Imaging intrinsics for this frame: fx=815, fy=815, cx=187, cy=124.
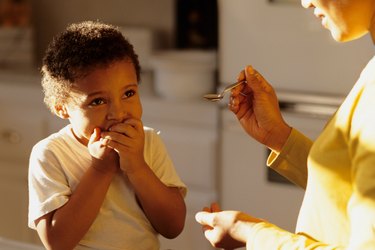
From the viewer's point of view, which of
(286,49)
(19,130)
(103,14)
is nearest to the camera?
(286,49)

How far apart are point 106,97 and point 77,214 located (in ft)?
0.65

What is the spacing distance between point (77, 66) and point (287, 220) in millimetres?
1386

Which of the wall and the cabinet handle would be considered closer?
the cabinet handle

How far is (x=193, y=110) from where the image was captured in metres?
2.73

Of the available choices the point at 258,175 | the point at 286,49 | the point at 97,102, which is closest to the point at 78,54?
the point at 97,102

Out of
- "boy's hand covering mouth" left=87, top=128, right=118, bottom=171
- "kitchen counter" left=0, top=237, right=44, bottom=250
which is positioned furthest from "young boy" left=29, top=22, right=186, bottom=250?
"kitchen counter" left=0, top=237, right=44, bottom=250

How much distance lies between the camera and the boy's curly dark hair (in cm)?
136

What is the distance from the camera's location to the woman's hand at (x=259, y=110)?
1.40 m

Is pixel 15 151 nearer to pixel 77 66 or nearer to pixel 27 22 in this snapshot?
pixel 27 22

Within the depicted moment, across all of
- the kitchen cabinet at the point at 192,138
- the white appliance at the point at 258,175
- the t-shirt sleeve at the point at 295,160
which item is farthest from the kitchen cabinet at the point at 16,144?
the t-shirt sleeve at the point at 295,160

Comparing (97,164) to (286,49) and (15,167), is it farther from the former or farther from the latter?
(15,167)

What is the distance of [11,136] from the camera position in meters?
3.12

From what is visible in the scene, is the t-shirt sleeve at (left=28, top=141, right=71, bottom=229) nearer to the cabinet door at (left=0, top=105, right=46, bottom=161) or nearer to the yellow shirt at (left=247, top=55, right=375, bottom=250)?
the yellow shirt at (left=247, top=55, right=375, bottom=250)

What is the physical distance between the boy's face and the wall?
200 centimetres
